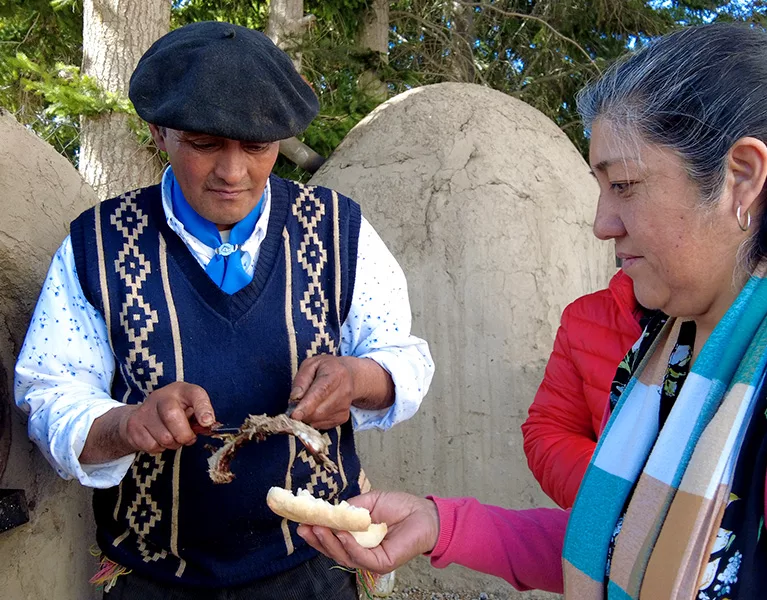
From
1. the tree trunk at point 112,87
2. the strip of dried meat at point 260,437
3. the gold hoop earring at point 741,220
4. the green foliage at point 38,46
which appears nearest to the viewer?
the gold hoop earring at point 741,220

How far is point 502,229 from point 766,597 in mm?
3626

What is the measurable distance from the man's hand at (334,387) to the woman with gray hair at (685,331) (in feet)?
0.95

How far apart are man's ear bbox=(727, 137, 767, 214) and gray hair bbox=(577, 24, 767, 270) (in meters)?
0.02

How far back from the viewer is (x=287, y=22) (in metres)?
5.93

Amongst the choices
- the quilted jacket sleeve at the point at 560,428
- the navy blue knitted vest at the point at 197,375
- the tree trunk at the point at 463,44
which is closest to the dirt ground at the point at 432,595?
the quilted jacket sleeve at the point at 560,428

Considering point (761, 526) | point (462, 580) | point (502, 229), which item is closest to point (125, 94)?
point (502, 229)

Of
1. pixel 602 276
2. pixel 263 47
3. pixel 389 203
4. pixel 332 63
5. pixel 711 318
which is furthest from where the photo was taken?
pixel 332 63

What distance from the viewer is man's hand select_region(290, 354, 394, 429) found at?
77.1 inches

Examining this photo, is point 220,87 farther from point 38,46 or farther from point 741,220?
point 38,46

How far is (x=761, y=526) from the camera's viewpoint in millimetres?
1382

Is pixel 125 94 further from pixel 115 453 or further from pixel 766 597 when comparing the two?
pixel 766 597

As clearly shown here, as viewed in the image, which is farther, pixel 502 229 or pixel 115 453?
pixel 502 229

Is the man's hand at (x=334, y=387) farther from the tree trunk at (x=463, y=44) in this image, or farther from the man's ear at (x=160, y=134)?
the tree trunk at (x=463, y=44)

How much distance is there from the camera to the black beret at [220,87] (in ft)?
6.50
